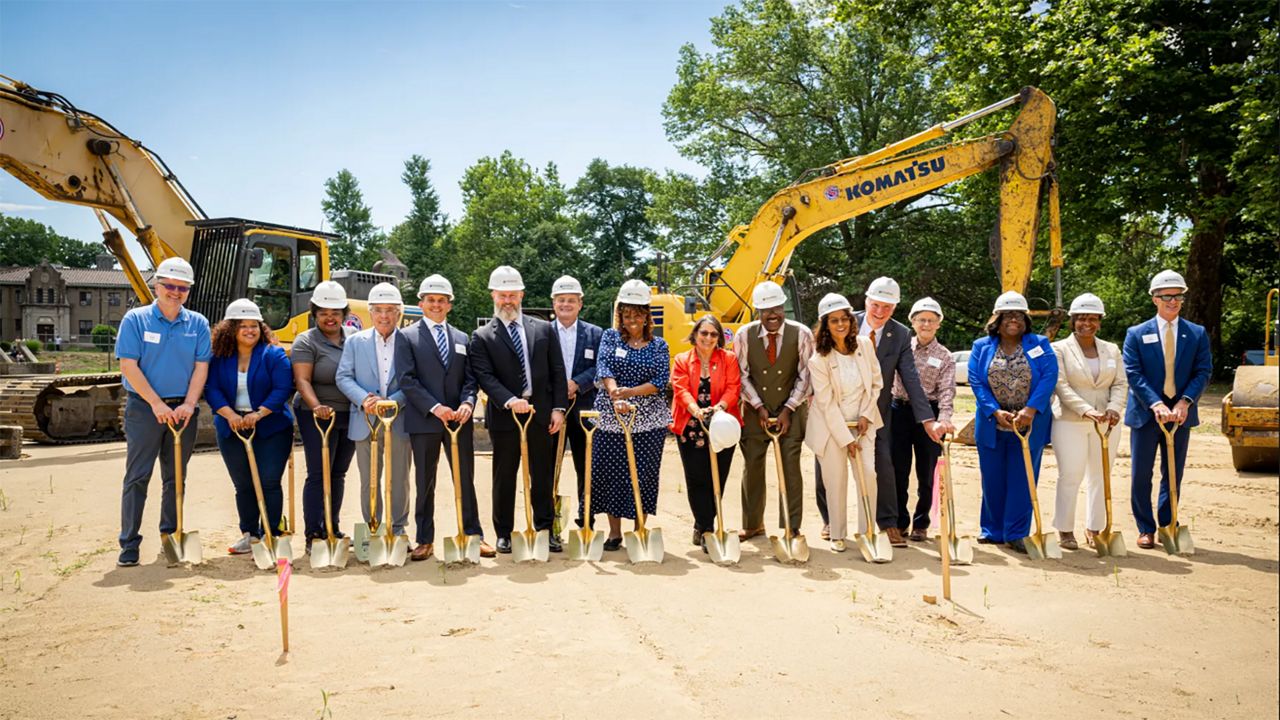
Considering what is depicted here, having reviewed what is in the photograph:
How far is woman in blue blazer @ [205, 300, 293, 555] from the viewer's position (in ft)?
20.9

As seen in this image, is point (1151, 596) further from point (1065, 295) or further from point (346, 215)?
point (346, 215)

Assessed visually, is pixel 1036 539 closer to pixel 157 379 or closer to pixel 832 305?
pixel 832 305

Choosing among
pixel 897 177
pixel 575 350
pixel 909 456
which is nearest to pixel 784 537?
pixel 909 456

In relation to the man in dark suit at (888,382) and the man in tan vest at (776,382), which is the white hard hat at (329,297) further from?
the man in dark suit at (888,382)

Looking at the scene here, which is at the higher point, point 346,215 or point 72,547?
point 346,215

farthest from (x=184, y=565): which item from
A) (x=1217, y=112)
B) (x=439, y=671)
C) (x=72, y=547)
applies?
(x=1217, y=112)

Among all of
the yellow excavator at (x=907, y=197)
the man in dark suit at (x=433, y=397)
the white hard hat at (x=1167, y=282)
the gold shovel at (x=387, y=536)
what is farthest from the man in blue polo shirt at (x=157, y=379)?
the yellow excavator at (x=907, y=197)

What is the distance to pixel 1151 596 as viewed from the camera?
5.33 meters

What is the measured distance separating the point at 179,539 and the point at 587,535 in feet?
9.58

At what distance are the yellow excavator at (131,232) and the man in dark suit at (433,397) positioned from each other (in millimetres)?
7400

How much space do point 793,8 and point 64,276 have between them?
5876 cm

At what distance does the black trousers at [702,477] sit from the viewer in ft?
21.7

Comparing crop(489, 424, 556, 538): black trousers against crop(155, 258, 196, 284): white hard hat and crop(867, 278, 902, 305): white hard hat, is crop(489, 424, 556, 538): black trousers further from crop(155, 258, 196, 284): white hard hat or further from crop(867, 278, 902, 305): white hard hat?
crop(867, 278, 902, 305): white hard hat

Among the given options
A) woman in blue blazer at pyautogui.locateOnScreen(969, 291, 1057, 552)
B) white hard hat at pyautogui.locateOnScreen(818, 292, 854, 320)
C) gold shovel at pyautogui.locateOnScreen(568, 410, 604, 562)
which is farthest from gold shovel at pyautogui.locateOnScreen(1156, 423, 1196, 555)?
gold shovel at pyautogui.locateOnScreen(568, 410, 604, 562)
